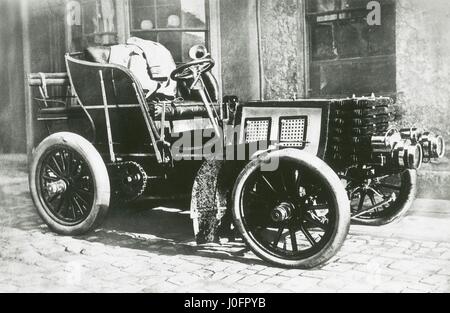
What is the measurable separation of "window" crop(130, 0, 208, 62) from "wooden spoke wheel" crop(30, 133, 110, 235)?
282cm

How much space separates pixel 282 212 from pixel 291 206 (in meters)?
0.10

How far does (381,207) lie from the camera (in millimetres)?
4582

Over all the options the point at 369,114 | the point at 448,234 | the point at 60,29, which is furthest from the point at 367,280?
the point at 60,29

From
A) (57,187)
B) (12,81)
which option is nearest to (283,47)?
(57,187)

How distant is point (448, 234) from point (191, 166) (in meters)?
2.22

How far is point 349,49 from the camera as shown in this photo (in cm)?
604

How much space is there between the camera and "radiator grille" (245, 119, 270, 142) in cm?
379

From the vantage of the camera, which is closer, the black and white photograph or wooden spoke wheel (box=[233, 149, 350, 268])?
wooden spoke wheel (box=[233, 149, 350, 268])

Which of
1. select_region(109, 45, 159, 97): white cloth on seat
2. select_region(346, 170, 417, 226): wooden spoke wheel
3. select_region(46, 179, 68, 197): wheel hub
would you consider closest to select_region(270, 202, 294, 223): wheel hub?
select_region(346, 170, 417, 226): wooden spoke wheel

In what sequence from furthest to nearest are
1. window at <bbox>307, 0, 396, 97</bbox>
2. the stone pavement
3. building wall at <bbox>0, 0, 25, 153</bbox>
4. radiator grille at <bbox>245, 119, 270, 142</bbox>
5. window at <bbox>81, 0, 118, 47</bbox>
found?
building wall at <bbox>0, 0, 25, 153</bbox>, window at <bbox>81, 0, 118, 47</bbox>, window at <bbox>307, 0, 396, 97</bbox>, radiator grille at <bbox>245, 119, 270, 142</bbox>, the stone pavement

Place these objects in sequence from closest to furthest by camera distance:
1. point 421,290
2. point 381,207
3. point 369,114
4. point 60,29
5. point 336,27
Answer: point 421,290 < point 369,114 < point 381,207 < point 336,27 < point 60,29

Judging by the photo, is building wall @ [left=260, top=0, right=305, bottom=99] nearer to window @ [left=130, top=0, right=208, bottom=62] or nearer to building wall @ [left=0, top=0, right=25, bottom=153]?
window @ [left=130, top=0, right=208, bottom=62]

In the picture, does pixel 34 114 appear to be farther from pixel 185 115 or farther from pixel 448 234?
pixel 448 234

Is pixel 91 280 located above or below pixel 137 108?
below
